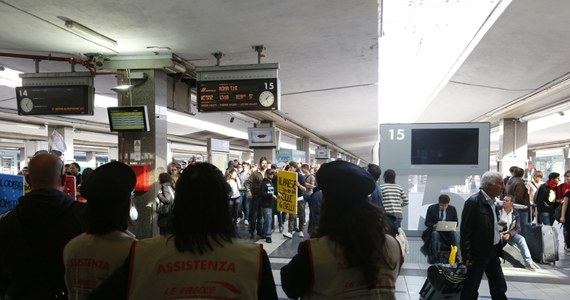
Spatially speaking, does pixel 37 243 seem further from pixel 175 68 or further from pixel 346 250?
pixel 175 68

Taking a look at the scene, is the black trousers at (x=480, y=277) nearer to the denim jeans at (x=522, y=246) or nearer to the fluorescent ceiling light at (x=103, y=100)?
the denim jeans at (x=522, y=246)

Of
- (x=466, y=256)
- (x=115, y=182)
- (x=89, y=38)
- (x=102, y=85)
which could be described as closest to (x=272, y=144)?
(x=102, y=85)

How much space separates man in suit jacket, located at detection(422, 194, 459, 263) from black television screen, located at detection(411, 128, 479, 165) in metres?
1.22

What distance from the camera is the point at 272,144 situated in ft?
53.4

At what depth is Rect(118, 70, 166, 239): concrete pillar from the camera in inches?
278

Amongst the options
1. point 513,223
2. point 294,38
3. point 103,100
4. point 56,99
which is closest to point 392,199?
point 513,223

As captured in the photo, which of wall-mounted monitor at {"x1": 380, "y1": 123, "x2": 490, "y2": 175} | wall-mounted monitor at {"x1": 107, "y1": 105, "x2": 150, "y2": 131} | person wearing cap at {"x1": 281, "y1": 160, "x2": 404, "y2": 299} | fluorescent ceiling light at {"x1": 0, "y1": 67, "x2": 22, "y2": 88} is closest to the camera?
person wearing cap at {"x1": 281, "y1": 160, "x2": 404, "y2": 299}

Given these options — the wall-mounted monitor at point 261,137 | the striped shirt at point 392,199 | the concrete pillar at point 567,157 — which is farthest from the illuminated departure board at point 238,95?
the concrete pillar at point 567,157

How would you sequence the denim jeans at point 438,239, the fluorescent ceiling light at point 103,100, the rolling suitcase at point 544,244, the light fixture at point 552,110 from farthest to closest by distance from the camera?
1. the light fixture at point 552,110
2. the fluorescent ceiling light at point 103,100
3. the rolling suitcase at point 544,244
4. the denim jeans at point 438,239

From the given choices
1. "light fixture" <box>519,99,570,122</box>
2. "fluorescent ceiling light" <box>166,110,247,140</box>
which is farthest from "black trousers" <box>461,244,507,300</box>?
"fluorescent ceiling light" <box>166,110,247,140</box>

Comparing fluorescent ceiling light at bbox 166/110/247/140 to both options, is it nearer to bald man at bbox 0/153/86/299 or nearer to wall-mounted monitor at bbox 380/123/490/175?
wall-mounted monitor at bbox 380/123/490/175

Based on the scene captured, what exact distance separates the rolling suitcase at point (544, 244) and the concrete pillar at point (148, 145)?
7228 millimetres

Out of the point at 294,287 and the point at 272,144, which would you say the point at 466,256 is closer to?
the point at 294,287

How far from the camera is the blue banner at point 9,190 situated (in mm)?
4133
